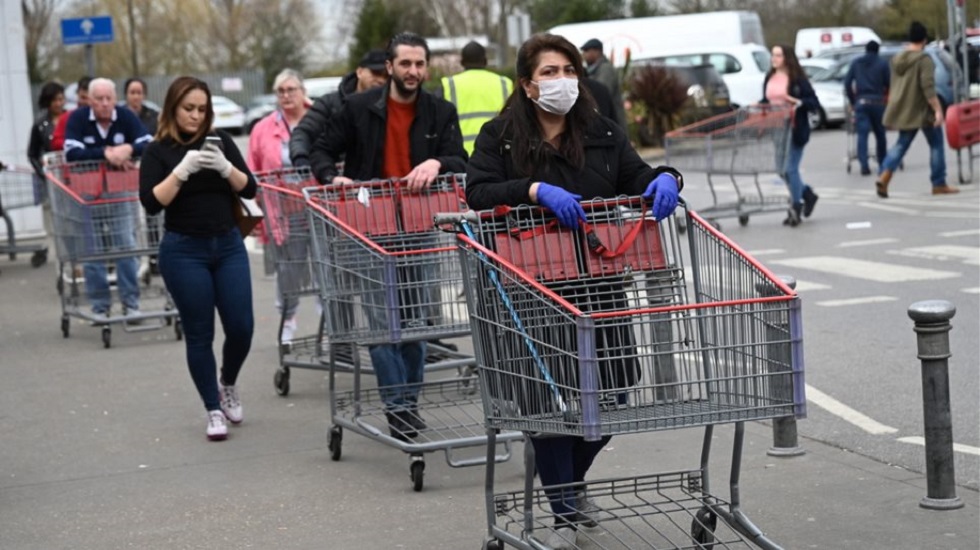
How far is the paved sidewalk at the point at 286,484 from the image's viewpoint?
252 inches

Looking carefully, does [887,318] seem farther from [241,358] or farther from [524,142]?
[524,142]

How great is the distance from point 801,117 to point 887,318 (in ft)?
21.2

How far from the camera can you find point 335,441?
26.1 feet

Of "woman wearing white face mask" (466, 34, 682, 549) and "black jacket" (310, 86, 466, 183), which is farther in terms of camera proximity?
"black jacket" (310, 86, 466, 183)

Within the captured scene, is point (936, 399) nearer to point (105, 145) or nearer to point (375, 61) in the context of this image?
point (375, 61)

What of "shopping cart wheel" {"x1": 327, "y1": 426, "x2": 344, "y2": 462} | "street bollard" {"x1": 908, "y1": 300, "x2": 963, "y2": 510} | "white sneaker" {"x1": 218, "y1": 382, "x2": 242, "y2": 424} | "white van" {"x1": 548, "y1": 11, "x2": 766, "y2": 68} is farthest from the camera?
"white van" {"x1": 548, "y1": 11, "x2": 766, "y2": 68}

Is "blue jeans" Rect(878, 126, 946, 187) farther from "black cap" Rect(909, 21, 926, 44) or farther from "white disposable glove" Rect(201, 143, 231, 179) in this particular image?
"white disposable glove" Rect(201, 143, 231, 179)

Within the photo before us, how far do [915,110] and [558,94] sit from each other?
1521 cm

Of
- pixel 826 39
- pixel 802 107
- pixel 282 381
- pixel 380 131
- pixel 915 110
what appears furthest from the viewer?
pixel 826 39

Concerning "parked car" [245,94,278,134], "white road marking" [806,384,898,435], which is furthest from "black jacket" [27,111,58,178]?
"parked car" [245,94,278,134]

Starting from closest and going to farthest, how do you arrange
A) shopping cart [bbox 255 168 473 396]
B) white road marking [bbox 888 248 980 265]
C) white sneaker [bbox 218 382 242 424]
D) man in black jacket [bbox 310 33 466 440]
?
man in black jacket [bbox 310 33 466 440], white sneaker [bbox 218 382 242 424], shopping cart [bbox 255 168 473 396], white road marking [bbox 888 248 980 265]

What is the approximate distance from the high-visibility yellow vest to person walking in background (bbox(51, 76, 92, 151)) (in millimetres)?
4076

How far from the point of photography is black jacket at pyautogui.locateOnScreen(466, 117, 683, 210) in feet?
19.2

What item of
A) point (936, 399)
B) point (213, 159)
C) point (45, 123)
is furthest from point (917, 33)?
point (936, 399)
